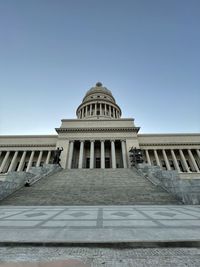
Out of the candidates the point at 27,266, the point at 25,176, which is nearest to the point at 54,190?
the point at 25,176

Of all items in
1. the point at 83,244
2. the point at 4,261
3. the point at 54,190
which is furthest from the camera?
the point at 54,190

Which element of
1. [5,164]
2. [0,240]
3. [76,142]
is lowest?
[0,240]

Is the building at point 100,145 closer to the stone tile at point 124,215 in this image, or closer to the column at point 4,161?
the column at point 4,161

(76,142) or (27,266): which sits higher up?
(76,142)

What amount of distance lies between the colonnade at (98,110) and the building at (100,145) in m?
13.3

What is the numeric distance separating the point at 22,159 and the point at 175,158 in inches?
1335

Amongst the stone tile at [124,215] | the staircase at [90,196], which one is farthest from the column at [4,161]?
the stone tile at [124,215]

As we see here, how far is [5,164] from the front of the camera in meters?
32.6

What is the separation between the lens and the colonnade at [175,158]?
1247 inches

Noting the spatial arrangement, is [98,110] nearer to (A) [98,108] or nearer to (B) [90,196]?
(A) [98,108]

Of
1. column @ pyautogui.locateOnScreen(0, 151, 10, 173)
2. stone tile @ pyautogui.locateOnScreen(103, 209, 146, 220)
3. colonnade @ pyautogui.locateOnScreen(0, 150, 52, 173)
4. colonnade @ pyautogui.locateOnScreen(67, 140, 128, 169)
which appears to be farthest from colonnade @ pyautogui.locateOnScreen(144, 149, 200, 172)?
column @ pyautogui.locateOnScreen(0, 151, 10, 173)

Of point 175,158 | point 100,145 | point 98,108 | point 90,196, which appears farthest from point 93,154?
point 98,108

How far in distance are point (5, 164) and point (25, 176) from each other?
23403 millimetres

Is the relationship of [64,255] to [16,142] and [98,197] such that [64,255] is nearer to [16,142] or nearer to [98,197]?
[98,197]
